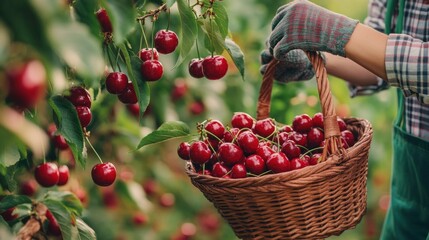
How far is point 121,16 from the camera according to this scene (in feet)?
2.85

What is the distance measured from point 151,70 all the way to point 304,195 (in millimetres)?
400

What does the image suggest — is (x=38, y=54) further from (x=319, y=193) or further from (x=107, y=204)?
(x=107, y=204)

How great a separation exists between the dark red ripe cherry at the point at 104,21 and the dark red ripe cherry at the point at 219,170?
0.39m

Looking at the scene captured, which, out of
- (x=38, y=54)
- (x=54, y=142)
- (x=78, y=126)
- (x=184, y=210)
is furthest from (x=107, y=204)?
(x=38, y=54)

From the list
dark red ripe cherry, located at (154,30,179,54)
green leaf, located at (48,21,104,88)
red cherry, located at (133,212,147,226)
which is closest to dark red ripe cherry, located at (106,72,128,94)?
dark red ripe cherry, located at (154,30,179,54)

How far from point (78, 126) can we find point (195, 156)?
0.99ft

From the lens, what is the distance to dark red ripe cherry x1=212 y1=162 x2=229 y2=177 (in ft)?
4.46

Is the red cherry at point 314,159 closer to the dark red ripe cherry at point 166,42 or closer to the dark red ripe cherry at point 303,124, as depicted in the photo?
the dark red ripe cherry at point 303,124

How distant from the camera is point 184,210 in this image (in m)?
3.46

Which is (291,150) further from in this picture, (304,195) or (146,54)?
(146,54)

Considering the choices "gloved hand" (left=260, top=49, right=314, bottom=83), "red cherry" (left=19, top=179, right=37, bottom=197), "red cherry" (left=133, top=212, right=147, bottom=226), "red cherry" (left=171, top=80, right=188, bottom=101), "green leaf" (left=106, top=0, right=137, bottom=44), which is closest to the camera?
"green leaf" (left=106, top=0, right=137, bottom=44)

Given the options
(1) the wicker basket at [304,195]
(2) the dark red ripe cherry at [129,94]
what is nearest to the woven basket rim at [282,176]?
(1) the wicker basket at [304,195]

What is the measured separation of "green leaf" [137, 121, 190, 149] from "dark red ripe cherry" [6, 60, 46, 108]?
824mm

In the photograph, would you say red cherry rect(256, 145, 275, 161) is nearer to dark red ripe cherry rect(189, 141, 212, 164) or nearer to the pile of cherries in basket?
the pile of cherries in basket
